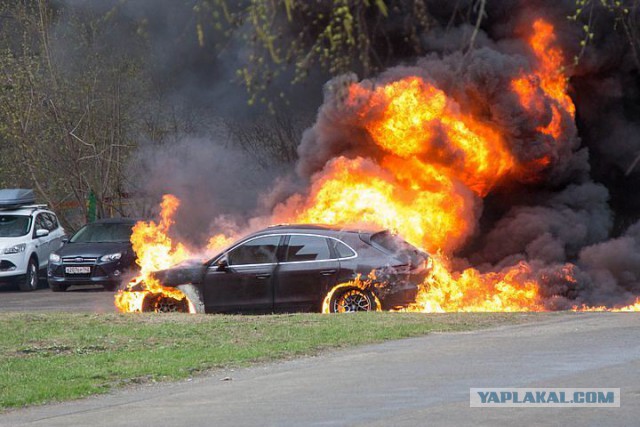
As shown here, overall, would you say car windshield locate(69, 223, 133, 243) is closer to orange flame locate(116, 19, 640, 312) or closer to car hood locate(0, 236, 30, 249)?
car hood locate(0, 236, 30, 249)

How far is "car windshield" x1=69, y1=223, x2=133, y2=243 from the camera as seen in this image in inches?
1073

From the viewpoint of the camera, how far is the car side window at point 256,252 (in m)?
18.2

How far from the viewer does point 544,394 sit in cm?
1003

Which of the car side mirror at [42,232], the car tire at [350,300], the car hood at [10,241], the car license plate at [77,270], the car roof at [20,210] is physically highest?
the car roof at [20,210]

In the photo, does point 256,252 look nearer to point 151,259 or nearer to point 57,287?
point 151,259

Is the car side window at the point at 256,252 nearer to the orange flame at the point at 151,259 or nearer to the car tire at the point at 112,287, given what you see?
the orange flame at the point at 151,259

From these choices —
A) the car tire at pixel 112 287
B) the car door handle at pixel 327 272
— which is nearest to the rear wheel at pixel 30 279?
the car tire at pixel 112 287

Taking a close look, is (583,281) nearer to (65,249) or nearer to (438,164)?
(438,164)

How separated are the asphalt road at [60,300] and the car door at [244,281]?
10.9ft

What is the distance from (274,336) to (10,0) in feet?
71.5

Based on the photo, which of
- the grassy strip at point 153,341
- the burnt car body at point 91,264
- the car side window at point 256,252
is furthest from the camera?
the burnt car body at point 91,264

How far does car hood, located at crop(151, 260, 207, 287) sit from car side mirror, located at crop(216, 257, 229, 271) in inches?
8.6

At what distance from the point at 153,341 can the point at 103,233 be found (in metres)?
13.0

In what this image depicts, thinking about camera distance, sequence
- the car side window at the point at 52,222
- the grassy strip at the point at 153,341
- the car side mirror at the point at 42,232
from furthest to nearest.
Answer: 1. the car side window at the point at 52,222
2. the car side mirror at the point at 42,232
3. the grassy strip at the point at 153,341
